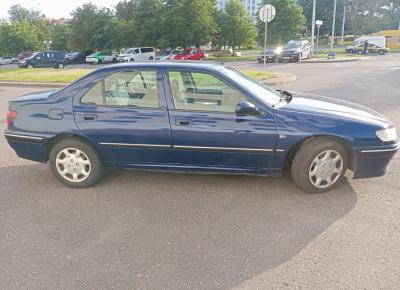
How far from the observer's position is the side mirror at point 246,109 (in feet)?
11.3

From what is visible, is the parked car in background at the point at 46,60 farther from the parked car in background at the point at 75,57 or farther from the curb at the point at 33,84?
the curb at the point at 33,84

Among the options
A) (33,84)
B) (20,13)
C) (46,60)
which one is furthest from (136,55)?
(20,13)

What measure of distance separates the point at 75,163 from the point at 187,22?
3431 centimetres

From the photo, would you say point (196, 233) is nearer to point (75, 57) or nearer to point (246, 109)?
point (246, 109)

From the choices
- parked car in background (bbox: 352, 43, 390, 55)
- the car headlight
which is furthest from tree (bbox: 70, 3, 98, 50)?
the car headlight

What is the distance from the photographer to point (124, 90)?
3.83m

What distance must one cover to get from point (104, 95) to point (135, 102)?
394 mm

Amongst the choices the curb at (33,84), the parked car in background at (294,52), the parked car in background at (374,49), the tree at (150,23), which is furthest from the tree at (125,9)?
the curb at (33,84)

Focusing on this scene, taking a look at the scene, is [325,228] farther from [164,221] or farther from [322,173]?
[164,221]

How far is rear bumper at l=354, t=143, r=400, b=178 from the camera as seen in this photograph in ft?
11.6

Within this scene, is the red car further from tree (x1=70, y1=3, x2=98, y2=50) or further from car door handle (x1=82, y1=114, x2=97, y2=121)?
car door handle (x1=82, y1=114, x2=97, y2=121)

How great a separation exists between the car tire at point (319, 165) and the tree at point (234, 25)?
37976mm

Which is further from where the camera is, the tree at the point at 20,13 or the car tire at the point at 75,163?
the tree at the point at 20,13

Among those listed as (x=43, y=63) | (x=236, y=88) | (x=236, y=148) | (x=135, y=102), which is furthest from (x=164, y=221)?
(x=43, y=63)
